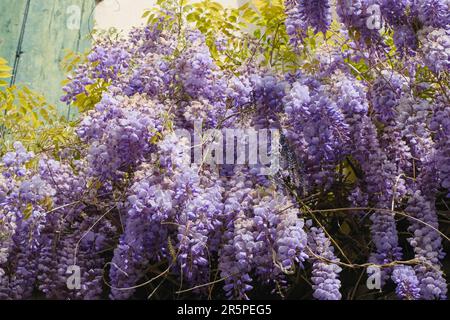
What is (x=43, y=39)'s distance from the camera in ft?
14.4

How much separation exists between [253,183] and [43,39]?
9.06 feet

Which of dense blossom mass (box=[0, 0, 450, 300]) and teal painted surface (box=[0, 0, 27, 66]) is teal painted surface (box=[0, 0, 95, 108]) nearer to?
teal painted surface (box=[0, 0, 27, 66])

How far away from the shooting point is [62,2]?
176 inches

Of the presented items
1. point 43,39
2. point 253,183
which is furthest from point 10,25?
point 253,183

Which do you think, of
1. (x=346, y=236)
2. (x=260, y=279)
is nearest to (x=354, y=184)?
(x=346, y=236)

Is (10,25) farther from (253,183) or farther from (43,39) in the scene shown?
(253,183)

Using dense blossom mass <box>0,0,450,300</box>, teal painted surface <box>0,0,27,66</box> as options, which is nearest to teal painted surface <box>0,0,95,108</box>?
teal painted surface <box>0,0,27,66</box>

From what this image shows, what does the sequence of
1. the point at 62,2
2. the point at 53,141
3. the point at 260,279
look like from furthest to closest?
the point at 62,2
the point at 53,141
the point at 260,279

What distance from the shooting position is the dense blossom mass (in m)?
1.83

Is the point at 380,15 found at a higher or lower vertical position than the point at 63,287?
higher

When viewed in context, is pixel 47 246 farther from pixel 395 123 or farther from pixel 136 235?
pixel 395 123

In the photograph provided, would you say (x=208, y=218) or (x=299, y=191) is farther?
(x=299, y=191)

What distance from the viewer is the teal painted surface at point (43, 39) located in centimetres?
429

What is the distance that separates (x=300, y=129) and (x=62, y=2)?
2.84m
